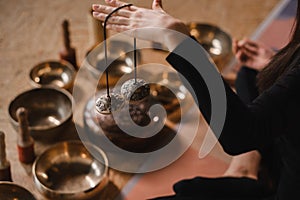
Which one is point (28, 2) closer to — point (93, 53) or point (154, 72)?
point (93, 53)

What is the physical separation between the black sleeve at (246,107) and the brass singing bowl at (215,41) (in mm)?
969

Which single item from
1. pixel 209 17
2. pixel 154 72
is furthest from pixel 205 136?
pixel 209 17

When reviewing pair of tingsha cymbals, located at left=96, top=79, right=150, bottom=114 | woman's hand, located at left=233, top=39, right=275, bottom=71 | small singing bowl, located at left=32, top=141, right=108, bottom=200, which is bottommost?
small singing bowl, located at left=32, top=141, right=108, bottom=200

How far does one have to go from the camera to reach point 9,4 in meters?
2.34

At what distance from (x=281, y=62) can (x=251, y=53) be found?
588 millimetres

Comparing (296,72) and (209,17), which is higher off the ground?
(296,72)

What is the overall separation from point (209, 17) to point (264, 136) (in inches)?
52.9

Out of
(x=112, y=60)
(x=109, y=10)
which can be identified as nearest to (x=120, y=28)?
(x=109, y=10)

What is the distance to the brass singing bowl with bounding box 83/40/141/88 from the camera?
2.02 metres

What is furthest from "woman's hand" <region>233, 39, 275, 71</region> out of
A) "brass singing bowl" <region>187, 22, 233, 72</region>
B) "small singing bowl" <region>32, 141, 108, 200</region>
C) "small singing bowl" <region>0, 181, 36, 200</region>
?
"small singing bowl" <region>0, 181, 36, 200</region>

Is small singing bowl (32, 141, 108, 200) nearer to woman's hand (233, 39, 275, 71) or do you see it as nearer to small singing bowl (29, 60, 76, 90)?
small singing bowl (29, 60, 76, 90)

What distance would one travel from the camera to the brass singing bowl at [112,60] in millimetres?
2015

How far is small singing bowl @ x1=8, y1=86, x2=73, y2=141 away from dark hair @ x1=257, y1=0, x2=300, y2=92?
2.37 feet

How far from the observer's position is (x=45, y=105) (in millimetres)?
1898
